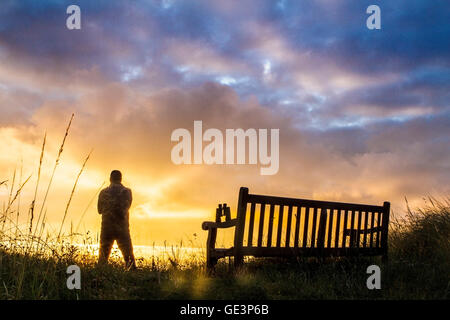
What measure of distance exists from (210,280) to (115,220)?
3.60 meters

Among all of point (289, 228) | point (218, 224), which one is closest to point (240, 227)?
point (218, 224)

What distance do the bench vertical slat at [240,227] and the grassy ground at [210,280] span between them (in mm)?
334

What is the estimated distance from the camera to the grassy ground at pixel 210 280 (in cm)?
570

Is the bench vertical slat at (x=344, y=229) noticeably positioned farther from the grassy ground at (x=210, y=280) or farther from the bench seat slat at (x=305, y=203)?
the grassy ground at (x=210, y=280)

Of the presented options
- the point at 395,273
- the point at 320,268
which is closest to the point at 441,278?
the point at 395,273

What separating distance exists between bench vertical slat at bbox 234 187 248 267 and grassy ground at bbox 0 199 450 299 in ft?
1.09

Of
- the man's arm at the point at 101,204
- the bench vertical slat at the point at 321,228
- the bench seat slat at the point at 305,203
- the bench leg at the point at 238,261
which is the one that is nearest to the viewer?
the bench leg at the point at 238,261

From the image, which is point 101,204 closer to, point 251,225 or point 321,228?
point 251,225

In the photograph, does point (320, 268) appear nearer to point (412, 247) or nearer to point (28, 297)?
point (412, 247)

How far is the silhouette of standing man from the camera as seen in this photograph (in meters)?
9.70

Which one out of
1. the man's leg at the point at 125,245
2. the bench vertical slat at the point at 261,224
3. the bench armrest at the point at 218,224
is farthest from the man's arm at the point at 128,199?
the bench vertical slat at the point at 261,224

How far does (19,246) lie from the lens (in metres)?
6.22

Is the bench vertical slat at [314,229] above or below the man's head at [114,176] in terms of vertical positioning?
below

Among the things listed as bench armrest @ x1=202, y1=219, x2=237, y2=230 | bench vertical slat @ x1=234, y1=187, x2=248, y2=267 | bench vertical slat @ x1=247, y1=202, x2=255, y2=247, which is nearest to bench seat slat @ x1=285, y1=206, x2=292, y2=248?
bench vertical slat @ x1=247, y1=202, x2=255, y2=247
